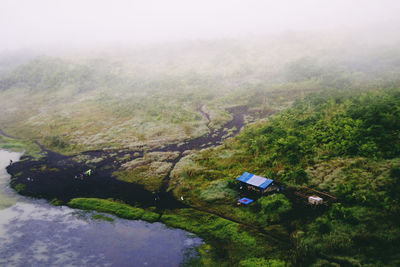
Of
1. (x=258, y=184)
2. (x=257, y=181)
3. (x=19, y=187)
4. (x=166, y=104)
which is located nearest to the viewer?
(x=258, y=184)

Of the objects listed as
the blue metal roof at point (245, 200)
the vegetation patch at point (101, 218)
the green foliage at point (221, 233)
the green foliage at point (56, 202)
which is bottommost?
the green foliage at point (56, 202)

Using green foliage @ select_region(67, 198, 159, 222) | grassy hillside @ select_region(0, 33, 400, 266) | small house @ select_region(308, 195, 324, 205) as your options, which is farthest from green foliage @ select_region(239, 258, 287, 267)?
green foliage @ select_region(67, 198, 159, 222)

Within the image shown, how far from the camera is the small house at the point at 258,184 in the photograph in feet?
171

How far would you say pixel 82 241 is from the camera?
4653 cm

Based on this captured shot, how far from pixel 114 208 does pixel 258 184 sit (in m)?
31.5

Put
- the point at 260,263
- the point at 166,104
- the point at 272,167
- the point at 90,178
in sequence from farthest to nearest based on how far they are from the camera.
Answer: the point at 166,104 < the point at 90,178 < the point at 272,167 < the point at 260,263

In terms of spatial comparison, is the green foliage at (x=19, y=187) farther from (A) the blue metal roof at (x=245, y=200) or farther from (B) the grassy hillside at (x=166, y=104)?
(A) the blue metal roof at (x=245, y=200)

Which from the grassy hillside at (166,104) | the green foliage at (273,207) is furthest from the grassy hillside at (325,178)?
the grassy hillside at (166,104)

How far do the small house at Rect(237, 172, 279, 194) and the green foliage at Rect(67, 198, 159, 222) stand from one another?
2003 centimetres

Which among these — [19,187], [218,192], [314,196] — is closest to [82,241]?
[218,192]

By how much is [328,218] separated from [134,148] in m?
69.3

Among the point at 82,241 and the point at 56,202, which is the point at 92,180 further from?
the point at 82,241

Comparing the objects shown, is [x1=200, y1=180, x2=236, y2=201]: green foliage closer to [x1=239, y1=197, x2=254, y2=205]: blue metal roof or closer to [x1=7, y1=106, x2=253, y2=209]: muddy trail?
[x1=239, y1=197, x2=254, y2=205]: blue metal roof

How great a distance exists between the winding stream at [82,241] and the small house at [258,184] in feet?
54.2
